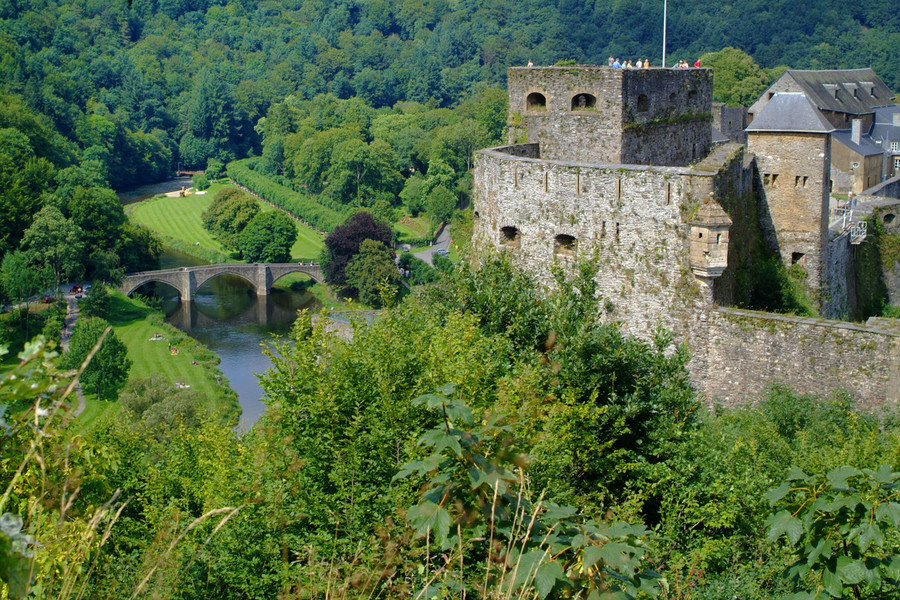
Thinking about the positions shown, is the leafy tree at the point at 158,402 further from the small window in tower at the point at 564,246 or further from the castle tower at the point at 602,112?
the small window in tower at the point at 564,246

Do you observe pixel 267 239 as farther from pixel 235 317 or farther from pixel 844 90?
pixel 844 90

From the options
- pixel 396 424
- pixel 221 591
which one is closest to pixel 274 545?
pixel 221 591

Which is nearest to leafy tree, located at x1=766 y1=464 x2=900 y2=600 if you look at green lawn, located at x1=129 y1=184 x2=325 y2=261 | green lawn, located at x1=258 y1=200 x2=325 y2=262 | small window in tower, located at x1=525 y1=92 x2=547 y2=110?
small window in tower, located at x1=525 y1=92 x2=547 y2=110

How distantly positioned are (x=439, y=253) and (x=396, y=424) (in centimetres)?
5976

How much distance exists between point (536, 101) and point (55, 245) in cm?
4638

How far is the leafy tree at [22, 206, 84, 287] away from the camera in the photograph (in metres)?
59.2

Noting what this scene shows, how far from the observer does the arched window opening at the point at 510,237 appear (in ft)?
57.7

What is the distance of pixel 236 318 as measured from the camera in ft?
206

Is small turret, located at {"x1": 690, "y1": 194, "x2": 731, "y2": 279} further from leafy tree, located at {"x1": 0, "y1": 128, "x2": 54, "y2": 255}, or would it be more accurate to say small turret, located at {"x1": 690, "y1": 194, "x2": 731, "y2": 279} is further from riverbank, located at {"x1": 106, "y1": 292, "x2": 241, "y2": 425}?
leafy tree, located at {"x1": 0, "y1": 128, "x2": 54, "y2": 255}

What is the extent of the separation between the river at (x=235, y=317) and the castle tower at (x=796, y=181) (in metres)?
26.8

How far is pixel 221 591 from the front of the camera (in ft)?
33.2

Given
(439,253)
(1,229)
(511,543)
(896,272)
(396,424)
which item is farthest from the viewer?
(439,253)

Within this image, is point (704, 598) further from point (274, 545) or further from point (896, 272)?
point (896, 272)

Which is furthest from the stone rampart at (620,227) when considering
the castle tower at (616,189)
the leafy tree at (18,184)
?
the leafy tree at (18,184)
